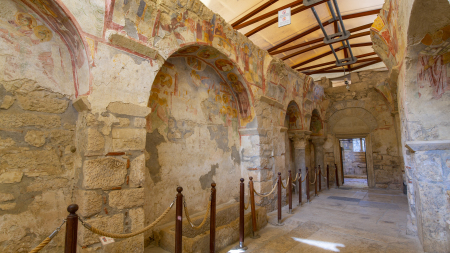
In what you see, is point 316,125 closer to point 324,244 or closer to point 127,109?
point 324,244

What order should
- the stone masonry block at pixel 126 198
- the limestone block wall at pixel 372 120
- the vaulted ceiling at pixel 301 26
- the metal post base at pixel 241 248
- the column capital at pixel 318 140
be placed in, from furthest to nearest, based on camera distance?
1. the column capital at pixel 318 140
2. the limestone block wall at pixel 372 120
3. the vaulted ceiling at pixel 301 26
4. the metal post base at pixel 241 248
5. the stone masonry block at pixel 126 198

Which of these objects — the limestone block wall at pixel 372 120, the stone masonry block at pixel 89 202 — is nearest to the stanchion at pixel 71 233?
the stone masonry block at pixel 89 202

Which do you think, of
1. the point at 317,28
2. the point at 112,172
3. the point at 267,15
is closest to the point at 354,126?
the point at 317,28

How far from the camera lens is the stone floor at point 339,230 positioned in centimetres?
335

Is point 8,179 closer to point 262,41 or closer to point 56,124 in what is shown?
point 56,124

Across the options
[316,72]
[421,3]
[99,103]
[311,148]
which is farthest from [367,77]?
[99,103]

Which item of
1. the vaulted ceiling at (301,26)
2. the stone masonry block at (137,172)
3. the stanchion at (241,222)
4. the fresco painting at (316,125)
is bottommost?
the stanchion at (241,222)

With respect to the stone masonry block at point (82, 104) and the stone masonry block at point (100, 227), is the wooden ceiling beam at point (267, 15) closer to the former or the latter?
the stone masonry block at point (82, 104)

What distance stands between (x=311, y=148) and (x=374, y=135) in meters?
2.22

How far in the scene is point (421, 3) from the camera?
2.13m

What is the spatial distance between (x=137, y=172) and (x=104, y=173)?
1.19 feet

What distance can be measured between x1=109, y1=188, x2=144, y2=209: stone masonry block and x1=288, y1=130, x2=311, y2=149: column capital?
589 cm

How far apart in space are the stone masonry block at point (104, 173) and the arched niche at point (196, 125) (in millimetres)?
947

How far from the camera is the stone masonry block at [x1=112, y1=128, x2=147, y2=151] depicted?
2541 mm
